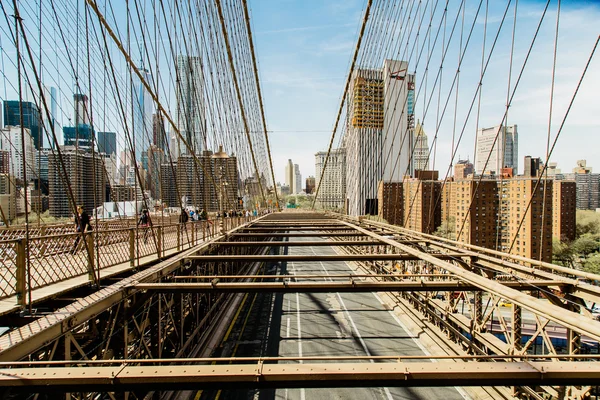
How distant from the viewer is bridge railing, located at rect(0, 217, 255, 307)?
4656 millimetres

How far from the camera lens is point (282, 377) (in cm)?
278

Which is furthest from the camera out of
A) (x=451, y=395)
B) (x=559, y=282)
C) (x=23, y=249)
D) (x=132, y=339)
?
(x=451, y=395)

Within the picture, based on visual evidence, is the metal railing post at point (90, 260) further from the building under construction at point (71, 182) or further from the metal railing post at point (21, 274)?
the building under construction at point (71, 182)

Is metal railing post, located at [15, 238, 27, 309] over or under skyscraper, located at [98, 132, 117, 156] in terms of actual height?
under

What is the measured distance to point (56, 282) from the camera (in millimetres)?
5828

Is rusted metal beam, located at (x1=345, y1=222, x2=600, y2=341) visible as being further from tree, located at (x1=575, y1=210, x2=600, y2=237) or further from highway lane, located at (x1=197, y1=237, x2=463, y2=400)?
tree, located at (x1=575, y1=210, x2=600, y2=237)

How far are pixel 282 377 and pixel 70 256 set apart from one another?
825cm

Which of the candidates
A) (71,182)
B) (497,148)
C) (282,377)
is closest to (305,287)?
(282,377)

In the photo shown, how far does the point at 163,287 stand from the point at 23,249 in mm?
→ 1993

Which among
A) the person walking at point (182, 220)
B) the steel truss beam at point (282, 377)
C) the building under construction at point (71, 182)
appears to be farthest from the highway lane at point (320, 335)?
the steel truss beam at point (282, 377)

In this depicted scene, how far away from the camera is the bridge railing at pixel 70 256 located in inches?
183

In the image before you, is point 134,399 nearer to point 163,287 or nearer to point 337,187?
point 163,287

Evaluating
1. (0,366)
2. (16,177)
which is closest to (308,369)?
(0,366)

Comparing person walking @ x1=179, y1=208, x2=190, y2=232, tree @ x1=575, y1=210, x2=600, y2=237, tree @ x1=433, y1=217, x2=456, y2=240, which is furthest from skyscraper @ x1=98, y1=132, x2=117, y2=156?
tree @ x1=575, y1=210, x2=600, y2=237
